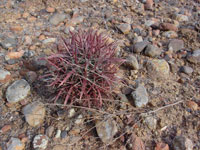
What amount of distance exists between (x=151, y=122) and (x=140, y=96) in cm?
26

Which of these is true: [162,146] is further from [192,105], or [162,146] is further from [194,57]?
[194,57]

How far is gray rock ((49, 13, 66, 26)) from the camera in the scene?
9.37 feet

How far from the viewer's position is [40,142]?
1700 millimetres

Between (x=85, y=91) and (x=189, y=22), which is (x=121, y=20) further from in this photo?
(x=85, y=91)

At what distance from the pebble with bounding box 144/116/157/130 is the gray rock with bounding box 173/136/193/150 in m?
0.21

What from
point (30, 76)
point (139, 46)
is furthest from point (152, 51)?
point (30, 76)

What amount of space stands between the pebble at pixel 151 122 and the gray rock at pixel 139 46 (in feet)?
2.92

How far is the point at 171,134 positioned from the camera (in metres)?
1.77

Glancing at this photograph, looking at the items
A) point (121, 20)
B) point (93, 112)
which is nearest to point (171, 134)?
point (93, 112)

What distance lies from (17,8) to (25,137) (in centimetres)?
205

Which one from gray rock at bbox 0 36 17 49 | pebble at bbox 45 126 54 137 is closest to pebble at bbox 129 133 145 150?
pebble at bbox 45 126 54 137

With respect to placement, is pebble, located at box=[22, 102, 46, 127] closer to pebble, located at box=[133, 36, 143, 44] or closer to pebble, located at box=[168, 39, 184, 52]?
pebble, located at box=[133, 36, 143, 44]

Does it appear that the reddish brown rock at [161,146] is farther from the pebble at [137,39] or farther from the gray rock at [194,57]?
the pebble at [137,39]

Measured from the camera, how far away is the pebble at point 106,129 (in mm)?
1710
